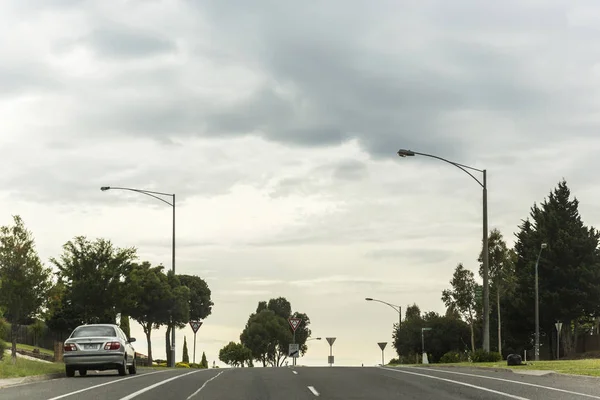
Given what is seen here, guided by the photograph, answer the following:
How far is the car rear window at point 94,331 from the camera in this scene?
26156mm

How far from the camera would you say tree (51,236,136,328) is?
39.4 metres

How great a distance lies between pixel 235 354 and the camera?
462 feet

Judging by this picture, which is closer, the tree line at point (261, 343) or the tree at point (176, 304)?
the tree at point (176, 304)

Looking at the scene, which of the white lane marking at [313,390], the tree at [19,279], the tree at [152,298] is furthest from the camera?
the tree at [152,298]

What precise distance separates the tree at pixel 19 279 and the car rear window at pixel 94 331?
7.98 meters

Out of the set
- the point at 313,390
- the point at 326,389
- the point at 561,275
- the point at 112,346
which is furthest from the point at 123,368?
the point at 561,275

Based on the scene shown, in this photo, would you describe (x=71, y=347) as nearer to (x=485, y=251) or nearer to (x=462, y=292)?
(x=485, y=251)

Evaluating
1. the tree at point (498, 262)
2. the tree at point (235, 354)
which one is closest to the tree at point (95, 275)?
the tree at point (498, 262)

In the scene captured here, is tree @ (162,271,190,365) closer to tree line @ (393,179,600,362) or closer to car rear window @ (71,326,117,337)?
tree line @ (393,179,600,362)

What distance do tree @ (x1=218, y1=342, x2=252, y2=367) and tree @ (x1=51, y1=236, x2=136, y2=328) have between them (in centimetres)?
10087

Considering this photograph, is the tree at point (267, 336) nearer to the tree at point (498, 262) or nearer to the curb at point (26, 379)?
the tree at point (498, 262)

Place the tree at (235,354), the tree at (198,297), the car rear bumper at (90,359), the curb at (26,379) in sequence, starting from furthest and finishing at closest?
the tree at (235,354), the tree at (198,297), the car rear bumper at (90,359), the curb at (26,379)

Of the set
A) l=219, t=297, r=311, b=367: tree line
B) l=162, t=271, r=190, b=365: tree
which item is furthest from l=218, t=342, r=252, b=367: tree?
l=162, t=271, r=190, b=365: tree

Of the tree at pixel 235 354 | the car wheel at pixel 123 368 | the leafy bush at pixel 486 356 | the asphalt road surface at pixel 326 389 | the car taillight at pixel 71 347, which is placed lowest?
the tree at pixel 235 354
